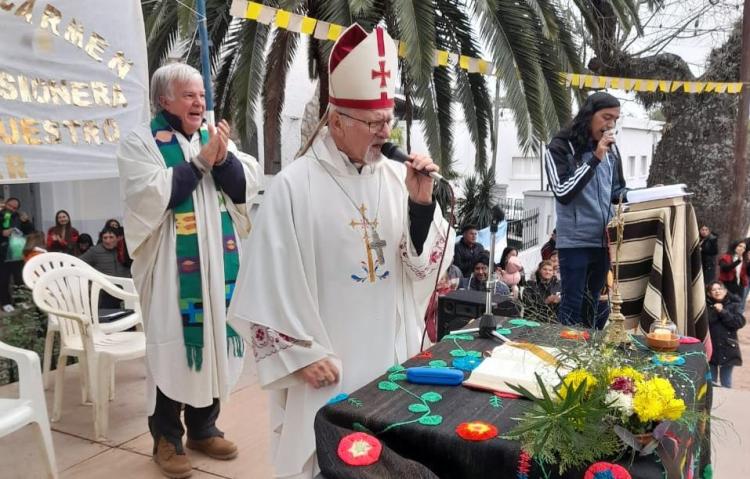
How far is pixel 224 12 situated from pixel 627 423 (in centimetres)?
689

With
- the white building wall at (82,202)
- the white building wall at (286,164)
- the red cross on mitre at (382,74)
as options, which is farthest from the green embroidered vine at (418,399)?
the white building wall at (82,202)

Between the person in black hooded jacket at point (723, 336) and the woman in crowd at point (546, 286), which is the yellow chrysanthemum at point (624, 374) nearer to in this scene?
the woman in crowd at point (546, 286)

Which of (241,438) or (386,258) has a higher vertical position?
(386,258)

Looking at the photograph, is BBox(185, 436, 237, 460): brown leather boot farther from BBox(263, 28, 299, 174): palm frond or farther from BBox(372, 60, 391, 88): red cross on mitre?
BBox(263, 28, 299, 174): palm frond

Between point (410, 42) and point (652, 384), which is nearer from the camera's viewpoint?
point (652, 384)

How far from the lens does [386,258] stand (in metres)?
2.25

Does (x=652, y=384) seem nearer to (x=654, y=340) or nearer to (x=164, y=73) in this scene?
(x=654, y=340)

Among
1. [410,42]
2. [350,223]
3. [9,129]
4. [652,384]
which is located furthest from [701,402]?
[410,42]

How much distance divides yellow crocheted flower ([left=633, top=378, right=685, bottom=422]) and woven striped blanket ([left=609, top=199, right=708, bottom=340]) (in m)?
1.91

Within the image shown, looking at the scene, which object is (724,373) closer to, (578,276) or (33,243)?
→ (578,276)

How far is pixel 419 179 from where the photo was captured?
82.0 inches

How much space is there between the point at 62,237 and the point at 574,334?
7.23m

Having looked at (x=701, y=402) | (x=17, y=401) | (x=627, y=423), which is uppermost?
(x=627, y=423)

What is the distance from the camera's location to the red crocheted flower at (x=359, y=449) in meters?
1.44
